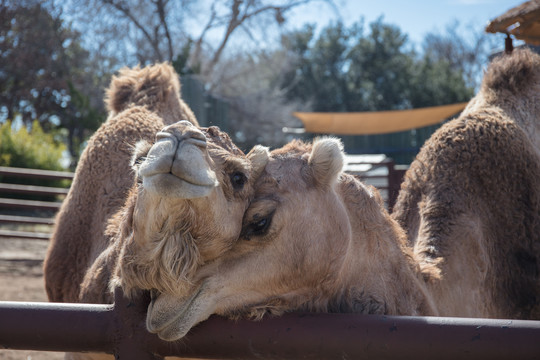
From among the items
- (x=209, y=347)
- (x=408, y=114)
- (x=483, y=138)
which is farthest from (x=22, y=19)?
(x=209, y=347)

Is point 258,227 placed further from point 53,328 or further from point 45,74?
point 45,74

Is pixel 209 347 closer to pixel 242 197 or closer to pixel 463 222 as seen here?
pixel 242 197

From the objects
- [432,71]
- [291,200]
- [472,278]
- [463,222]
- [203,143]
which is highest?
[432,71]

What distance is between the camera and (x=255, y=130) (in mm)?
23828

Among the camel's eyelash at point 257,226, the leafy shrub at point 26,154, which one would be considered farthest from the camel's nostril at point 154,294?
the leafy shrub at point 26,154

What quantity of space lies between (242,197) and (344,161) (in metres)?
0.51

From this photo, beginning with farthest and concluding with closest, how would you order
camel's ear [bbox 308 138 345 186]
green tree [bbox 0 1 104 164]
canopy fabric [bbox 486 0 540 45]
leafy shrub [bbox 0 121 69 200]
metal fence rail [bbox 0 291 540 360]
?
green tree [bbox 0 1 104 164] < leafy shrub [bbox 0 121 69 200] < canopy fabric [bbox 486 0 540 45] < camel's ear [bbox 308 138 345 186] < metal fence rail [bbox 0 291 540 360]

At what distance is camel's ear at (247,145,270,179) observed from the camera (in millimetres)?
2100

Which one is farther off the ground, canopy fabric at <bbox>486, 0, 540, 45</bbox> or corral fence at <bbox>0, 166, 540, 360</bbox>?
canopy fabric at <bbox>486, 0, 540, 45</bbox>

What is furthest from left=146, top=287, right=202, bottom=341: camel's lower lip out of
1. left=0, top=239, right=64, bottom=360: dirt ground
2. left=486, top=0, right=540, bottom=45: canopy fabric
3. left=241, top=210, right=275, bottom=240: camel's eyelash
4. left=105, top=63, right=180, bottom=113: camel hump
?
left=486, top=0, right=540, bottom=45: canopy fabric

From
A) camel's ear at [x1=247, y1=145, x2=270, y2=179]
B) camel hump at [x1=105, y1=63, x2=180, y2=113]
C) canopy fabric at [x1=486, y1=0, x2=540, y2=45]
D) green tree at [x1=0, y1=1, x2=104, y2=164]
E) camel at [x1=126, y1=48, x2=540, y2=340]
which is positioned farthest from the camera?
green tree at [x1=0, y1=1, x2=104, y2=164]

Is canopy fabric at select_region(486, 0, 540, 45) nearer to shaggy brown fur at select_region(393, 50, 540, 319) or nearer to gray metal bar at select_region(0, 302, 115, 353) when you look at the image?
shaggy brown fur at select_region(393, 50, 540, 319)

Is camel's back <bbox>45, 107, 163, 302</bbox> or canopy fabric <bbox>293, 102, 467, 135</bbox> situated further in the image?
canopy fabric <bbox>293, 102, 467, 135</bbox>

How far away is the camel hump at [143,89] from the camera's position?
167 inches
